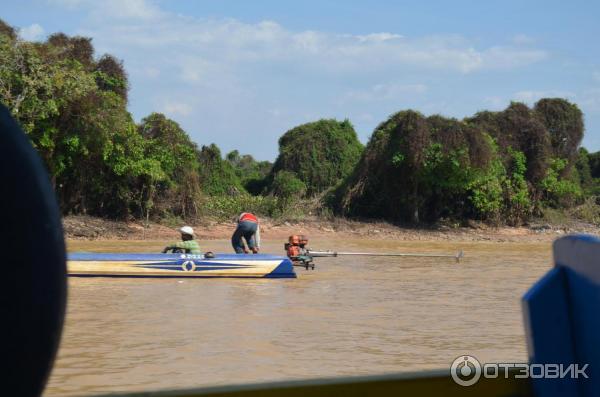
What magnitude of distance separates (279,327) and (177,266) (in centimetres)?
404

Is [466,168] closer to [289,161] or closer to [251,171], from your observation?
[289,161]

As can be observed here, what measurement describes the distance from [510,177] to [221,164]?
35.4 feet

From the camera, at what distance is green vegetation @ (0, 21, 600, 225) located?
19.2 m

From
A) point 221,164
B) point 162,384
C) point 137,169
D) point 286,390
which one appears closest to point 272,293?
point 162,384

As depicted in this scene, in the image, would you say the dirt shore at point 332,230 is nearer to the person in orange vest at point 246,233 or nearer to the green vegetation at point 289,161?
the green vegetation at point 289,161

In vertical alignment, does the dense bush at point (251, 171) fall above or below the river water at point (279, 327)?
above

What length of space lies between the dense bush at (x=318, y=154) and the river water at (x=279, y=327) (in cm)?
1782

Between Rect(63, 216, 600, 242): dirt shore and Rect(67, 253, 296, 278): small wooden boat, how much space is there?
10.0 meters

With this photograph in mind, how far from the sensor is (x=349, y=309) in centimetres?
878

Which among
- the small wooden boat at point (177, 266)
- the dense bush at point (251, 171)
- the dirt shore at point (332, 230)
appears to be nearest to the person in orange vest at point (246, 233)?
the small wooden boat at point (177, 266)

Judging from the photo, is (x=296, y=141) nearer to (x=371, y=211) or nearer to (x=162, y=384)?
(x=371, y=211)

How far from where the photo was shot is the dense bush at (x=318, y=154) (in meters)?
30.9

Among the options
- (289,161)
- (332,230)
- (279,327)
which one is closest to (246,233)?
(279,327)

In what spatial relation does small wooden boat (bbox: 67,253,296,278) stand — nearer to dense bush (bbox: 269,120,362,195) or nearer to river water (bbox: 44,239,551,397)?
river water (bbox: 44,239,551,397)
